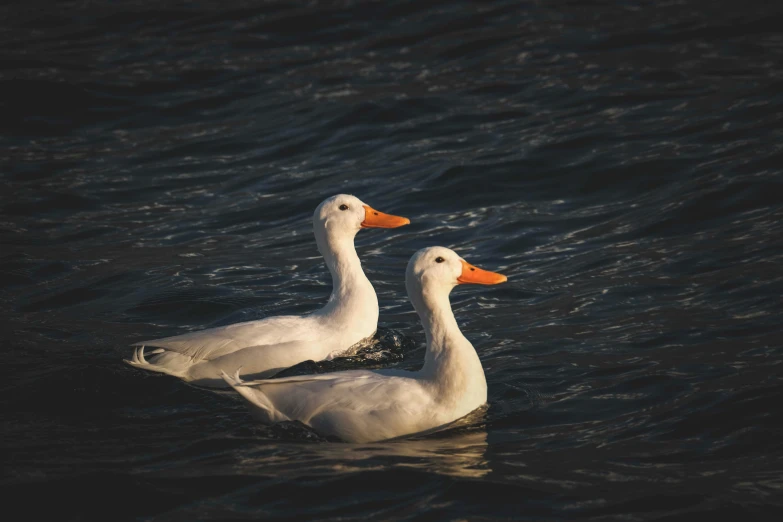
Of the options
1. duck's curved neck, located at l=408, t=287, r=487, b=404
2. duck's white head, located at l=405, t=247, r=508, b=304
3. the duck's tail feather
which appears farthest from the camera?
the duck's tail feather

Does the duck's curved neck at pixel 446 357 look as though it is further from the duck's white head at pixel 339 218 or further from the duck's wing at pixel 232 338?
the duck's white head at pixel 339 218

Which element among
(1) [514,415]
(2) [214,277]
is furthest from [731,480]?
(2) [214,277]

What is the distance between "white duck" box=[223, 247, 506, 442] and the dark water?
6.2 inches

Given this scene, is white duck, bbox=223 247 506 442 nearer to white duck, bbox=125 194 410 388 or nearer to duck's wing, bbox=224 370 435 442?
duck's wing, bbox=224 370 435 442

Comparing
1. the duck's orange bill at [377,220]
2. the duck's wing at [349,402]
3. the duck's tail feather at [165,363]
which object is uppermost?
the duck's orange bill at [377,220]

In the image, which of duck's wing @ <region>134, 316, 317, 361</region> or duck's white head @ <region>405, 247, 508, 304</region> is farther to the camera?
duck's wing @ <region>134, 316, 317, 361</region>

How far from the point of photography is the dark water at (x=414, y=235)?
6.02m

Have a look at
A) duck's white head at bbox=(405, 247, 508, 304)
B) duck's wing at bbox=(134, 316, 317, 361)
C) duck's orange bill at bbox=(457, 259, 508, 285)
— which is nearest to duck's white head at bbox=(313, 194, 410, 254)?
duck's wing at bbox=(134, 316, 317, 361)

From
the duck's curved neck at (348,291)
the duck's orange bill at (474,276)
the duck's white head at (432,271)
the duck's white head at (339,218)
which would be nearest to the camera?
the duck's white head at (432,271)

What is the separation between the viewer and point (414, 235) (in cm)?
1147

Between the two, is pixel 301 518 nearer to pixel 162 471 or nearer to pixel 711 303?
pixel 162 471

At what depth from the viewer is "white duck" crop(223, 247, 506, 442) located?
6645mm

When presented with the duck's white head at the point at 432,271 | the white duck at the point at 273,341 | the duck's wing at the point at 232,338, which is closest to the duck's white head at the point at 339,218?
the white duck at the point at 273,341

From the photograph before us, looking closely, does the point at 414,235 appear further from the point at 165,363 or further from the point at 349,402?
the point at 349,402
